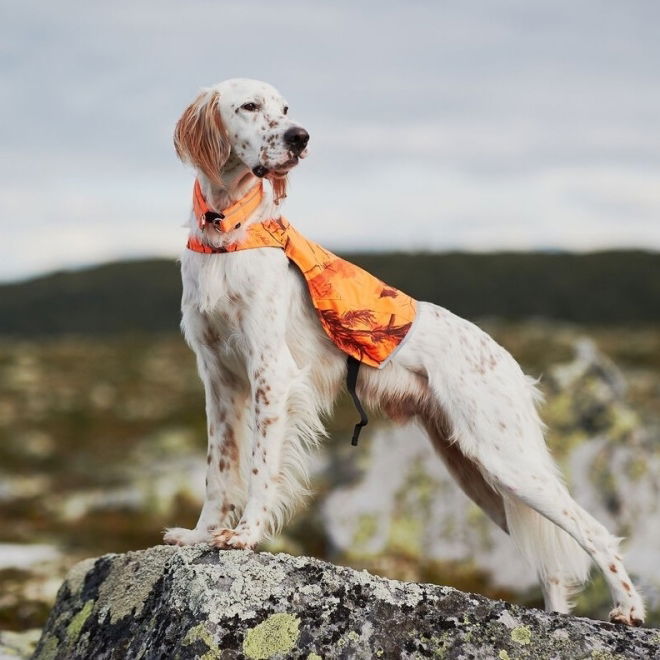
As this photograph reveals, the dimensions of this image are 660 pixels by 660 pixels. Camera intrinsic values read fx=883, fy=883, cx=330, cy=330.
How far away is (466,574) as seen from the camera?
1251cm

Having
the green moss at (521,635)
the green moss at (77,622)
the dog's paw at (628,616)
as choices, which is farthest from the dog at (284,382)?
the green moss at (521,635)

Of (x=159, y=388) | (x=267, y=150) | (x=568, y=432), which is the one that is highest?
(x=267, y=150)

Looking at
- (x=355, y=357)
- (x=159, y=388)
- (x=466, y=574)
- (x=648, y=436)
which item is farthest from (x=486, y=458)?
(x=159, y=388)

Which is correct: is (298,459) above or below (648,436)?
above

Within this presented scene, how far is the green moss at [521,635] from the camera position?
5387 mm

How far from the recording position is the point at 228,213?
21.6 feet

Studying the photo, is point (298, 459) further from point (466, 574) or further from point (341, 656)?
point (466, 574)

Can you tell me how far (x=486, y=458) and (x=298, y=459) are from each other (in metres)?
1.46

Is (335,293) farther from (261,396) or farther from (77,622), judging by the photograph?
(77,622)

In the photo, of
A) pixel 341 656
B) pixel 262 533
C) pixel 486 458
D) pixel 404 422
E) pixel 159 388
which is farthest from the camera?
pixel 159 388

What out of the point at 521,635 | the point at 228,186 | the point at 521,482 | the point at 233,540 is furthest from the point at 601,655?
the point at 228,186

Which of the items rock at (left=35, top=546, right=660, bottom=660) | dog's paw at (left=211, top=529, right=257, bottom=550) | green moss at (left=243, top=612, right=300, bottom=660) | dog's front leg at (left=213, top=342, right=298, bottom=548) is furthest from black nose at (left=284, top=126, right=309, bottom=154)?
green moss at (left=243, top=612, right=300, bottom=660)

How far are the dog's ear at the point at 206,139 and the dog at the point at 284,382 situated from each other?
0.4 inches

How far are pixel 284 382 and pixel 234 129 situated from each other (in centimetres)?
191
